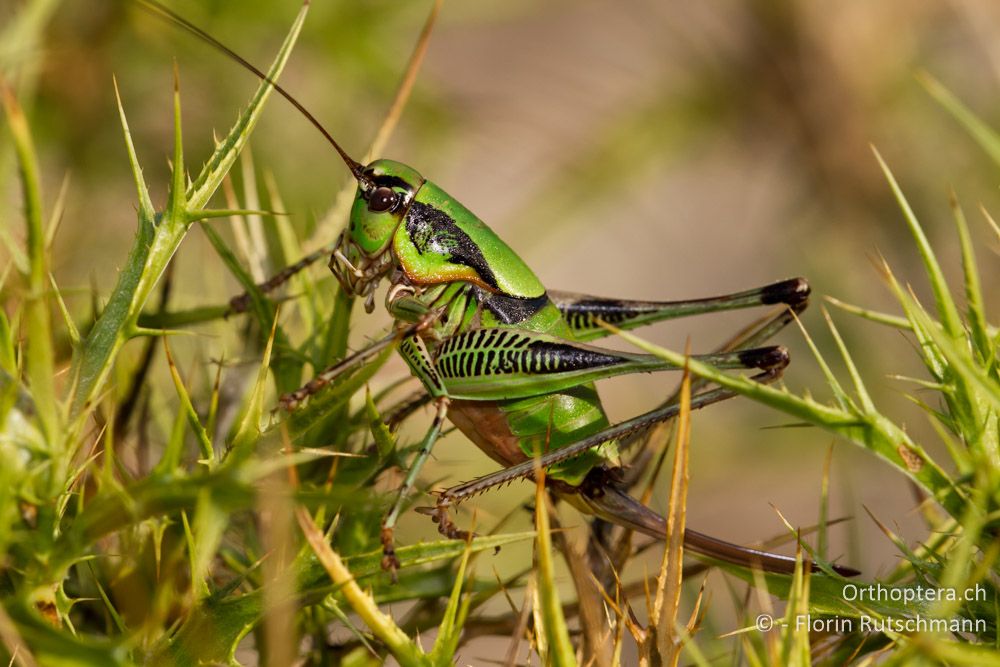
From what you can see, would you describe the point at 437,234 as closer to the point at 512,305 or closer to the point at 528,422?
the point at 512,305

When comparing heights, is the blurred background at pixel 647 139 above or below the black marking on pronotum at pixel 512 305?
above

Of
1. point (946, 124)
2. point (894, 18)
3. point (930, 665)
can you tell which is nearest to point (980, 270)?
point (946, 124)

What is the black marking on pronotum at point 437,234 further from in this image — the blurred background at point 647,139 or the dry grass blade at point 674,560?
the dry grass blade at point 674,560

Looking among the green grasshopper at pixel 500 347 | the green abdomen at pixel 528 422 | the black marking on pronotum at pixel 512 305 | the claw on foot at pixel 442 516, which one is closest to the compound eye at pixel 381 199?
the green grasshopper at pixel 500 347

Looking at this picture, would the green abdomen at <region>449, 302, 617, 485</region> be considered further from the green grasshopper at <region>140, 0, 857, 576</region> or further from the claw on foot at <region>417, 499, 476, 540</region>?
the claw on foot at <region>417, 499, 476, 540</region>

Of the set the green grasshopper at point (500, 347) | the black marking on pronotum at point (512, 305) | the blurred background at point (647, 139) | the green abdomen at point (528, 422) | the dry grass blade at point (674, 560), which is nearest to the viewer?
the dry grass blade at point (674, 560)

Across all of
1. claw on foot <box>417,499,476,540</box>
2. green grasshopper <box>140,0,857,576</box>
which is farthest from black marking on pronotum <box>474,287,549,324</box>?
claw on foot <box>417,499,476,540</box>

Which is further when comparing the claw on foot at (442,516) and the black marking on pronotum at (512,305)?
the black marking on pronotum at (512,305)
